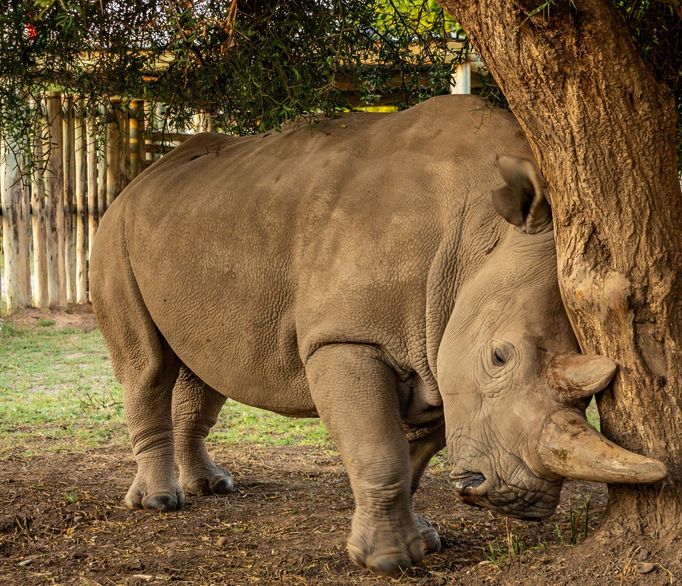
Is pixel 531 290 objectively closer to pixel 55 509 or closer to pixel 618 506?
pixel 618 506

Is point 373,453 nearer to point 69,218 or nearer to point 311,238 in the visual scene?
point 311,238

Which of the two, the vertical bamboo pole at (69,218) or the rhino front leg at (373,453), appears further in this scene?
the vertical bamboo pole at (69,218)

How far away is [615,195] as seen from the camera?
12.3 ft

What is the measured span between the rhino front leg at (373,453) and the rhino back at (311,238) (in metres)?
0.12

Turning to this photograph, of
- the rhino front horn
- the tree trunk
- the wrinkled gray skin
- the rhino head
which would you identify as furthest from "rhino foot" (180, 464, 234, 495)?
the tree trunk

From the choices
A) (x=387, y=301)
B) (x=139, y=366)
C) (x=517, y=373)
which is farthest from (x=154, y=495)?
(x=517, y=373)

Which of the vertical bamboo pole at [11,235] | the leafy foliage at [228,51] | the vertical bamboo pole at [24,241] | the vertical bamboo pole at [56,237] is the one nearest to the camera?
the leafy foliage at [228,51]

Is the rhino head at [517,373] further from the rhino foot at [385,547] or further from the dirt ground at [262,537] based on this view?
the rhino foot at [385,547]

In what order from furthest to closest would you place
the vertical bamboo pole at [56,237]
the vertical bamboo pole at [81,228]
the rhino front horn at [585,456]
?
the vertical bamboo pole at [81,228]
the vertical bamboo pole at [56,237]
the rhino front horn at [585,456]

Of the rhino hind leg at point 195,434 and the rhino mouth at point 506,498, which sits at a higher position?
the rhino mouth at point 506,498

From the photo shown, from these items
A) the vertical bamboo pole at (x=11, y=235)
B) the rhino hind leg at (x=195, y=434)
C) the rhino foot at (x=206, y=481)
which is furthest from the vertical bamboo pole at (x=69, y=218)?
the rhino foot at (x=206, y=481)

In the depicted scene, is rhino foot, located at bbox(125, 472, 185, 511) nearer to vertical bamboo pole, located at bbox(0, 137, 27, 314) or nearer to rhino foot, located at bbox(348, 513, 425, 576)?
rhino foot, located at bbox(348, 513, 425, 576)

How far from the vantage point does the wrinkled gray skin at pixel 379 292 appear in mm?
4109

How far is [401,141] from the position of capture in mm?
4773
